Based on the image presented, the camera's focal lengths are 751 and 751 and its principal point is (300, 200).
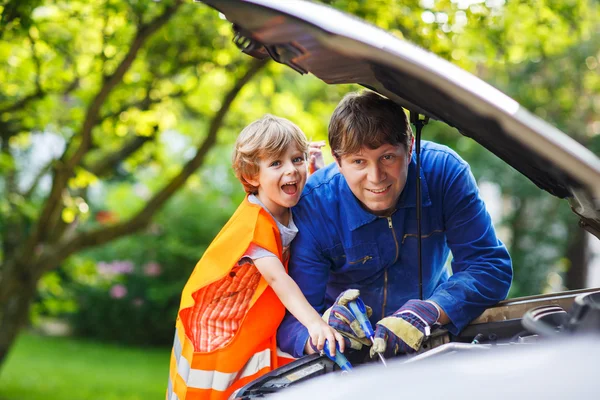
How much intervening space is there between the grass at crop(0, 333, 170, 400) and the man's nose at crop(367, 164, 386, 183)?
24.5 ft

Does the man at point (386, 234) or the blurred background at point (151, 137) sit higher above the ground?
the blurred background at point (151, 137)

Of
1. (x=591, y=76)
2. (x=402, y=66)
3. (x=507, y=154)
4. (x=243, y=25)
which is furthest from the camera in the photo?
(x=591, y=76)

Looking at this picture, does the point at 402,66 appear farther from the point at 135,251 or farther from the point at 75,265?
the point at 135,251

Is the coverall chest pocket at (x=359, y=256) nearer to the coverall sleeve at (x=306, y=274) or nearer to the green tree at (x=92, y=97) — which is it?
the coverall sleeve at (x=306, y=274)

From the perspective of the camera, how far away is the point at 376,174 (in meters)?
2.61

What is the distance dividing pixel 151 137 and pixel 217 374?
4.81m

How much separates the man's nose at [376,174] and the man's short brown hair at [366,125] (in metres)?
0.07

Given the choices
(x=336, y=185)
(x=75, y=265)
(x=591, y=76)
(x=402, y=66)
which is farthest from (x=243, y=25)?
(x=591, y=76)

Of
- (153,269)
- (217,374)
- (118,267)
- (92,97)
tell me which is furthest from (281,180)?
(118,267)

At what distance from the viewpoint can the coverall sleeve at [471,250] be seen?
2684 mm

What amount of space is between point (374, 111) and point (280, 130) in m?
0.43

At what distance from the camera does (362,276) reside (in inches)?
113

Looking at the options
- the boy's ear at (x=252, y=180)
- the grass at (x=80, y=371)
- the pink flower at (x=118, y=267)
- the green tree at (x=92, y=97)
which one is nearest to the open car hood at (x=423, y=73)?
the boy's ear at (x=252, y=180)

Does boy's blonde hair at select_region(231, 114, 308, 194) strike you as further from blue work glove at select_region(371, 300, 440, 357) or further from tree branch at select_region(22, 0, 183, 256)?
tree branch at select_region(22, 0, 183, 256)
